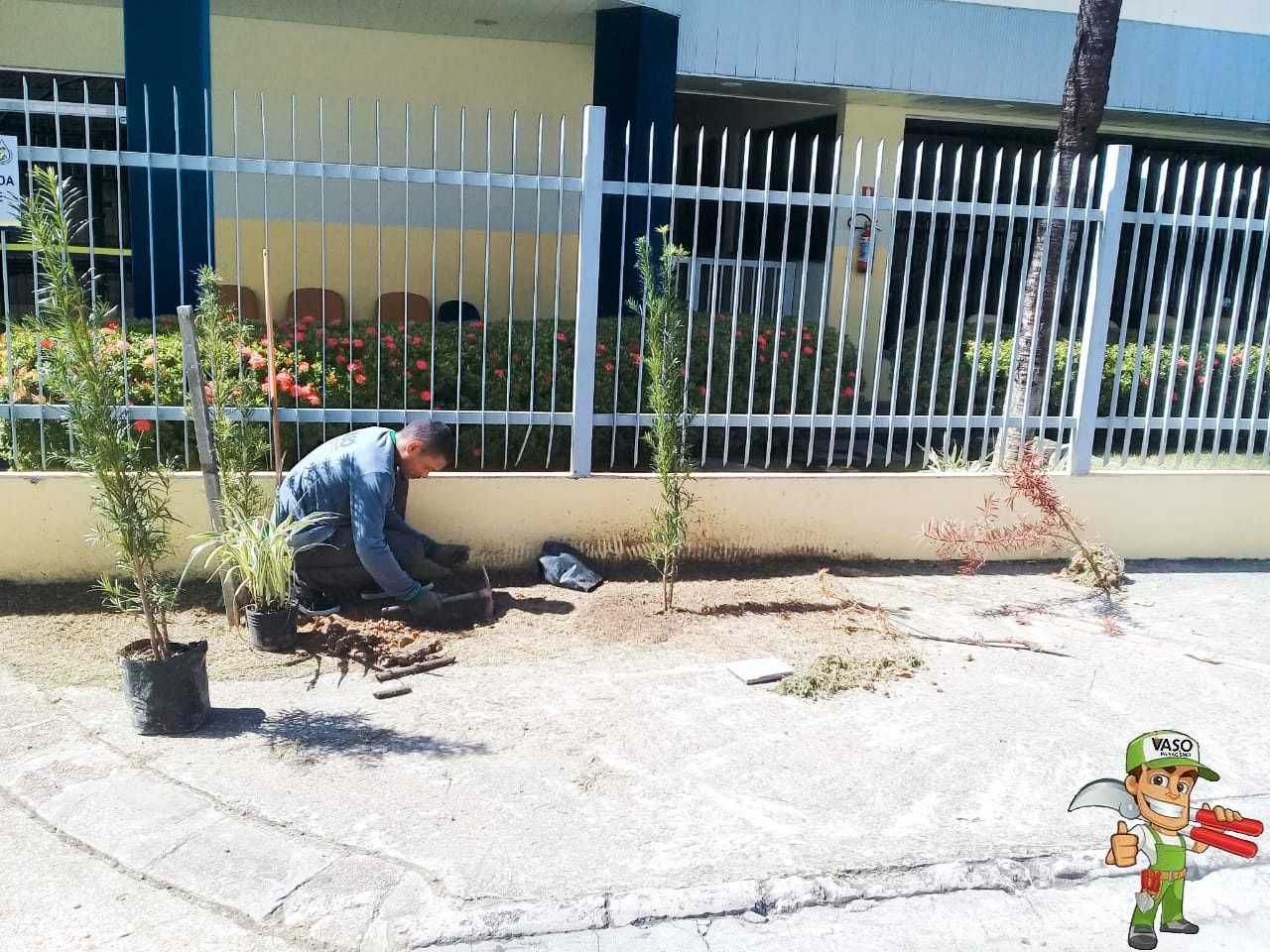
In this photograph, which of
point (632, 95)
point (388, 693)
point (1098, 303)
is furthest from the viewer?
point (632, 95)

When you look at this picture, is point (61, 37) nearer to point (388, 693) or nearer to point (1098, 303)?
point (388, 693)

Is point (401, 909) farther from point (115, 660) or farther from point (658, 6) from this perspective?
point (658, 6)

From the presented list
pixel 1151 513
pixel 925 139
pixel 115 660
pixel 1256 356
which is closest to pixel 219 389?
pixel 115 660

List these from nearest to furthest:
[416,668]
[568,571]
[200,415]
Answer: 1. [200,415]
2. [416,668]
3. [568,571]

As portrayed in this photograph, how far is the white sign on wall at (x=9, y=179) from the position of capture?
4982mm

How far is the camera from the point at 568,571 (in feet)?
19.5

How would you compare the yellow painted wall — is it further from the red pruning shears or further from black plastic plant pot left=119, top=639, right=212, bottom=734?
the red pruning shears

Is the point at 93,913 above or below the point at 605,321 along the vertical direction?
below

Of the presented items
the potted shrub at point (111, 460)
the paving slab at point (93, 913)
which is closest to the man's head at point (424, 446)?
the potted shrub at point (111, 460)

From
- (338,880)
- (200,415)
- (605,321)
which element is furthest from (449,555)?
(338,880)

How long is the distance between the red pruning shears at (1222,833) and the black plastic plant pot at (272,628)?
3.69m

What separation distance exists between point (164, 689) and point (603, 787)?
1.69m

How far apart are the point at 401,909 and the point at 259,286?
830cm

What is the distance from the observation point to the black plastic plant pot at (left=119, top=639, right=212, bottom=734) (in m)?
4.04
